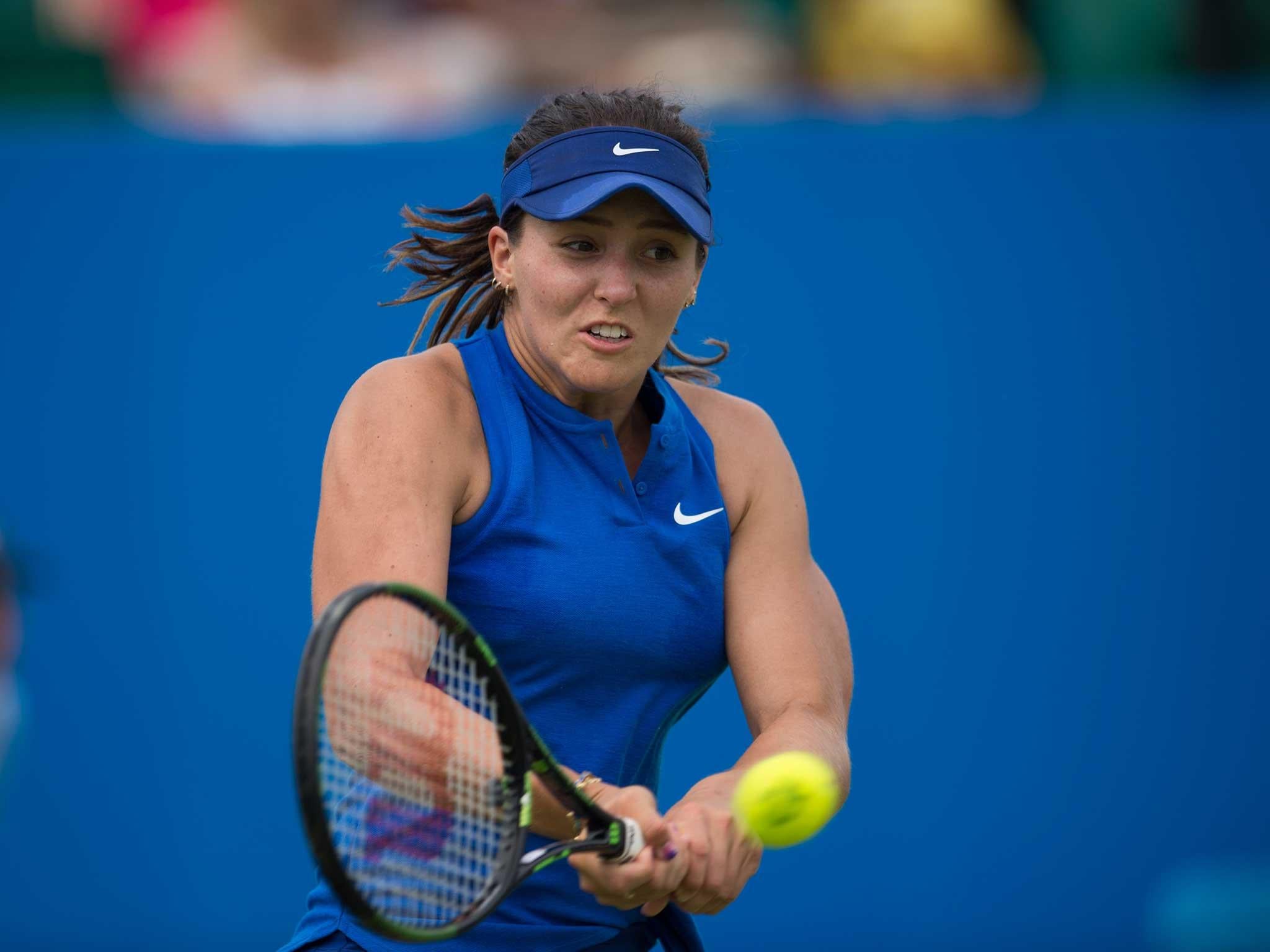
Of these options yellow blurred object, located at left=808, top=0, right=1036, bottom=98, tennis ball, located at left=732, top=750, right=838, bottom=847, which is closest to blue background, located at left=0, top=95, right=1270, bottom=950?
yellow blurred object, located at left=808, top=0, right=1036, bottom=98

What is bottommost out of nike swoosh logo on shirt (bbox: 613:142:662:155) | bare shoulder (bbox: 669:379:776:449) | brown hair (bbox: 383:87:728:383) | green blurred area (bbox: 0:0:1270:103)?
bare shoulder (bbox: 669:379:776:449)

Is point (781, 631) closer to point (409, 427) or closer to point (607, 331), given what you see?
point (607, 331)

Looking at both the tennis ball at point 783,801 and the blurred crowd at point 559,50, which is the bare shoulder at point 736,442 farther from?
the blurred crowd at point 559,50

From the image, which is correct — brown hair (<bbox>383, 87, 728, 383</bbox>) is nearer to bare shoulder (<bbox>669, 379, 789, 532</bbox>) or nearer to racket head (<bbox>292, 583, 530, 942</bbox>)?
bare shoulder (<bbox>669, 379, 789, 532</bbox>)

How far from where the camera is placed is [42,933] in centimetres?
502

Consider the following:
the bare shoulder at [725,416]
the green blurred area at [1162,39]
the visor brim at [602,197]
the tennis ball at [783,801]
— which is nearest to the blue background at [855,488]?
the green blurred area at [1162,39]

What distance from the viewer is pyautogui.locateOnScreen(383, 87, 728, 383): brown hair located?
110 inches

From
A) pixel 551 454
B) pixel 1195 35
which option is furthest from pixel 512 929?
pixel 1195 35

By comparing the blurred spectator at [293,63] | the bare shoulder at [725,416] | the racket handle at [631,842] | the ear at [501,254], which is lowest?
the racket handle at [631,842]

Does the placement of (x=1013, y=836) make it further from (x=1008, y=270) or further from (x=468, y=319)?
(x=468, y=319)

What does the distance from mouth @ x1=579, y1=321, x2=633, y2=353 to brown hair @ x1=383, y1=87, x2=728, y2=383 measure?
0.70 feet

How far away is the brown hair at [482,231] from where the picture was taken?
110 inches

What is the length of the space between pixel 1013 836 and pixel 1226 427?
4.60ft

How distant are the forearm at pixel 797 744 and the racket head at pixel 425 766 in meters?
0.34
